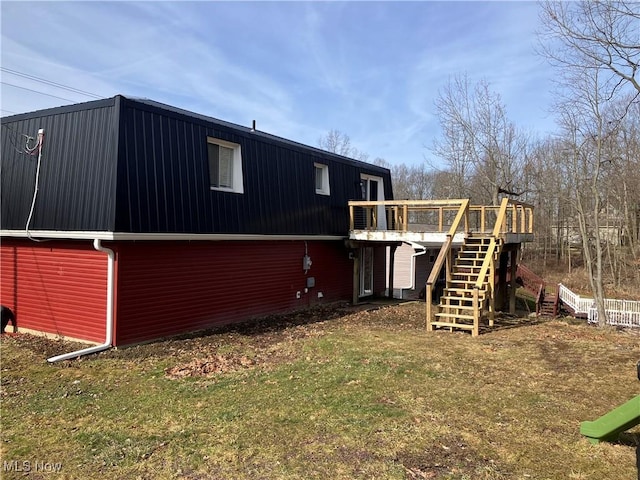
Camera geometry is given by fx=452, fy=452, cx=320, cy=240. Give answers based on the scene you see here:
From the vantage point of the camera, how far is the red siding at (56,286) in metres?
8.30

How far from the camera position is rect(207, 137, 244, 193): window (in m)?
10.1

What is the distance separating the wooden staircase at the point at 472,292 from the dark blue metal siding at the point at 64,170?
280 inches

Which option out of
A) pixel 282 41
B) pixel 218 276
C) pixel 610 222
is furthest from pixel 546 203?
pixel 218 276

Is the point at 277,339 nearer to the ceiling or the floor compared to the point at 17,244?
nearer to the floor

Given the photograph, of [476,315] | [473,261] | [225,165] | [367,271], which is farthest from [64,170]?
[367,271]

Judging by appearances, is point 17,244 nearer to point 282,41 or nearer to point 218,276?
point 218,276

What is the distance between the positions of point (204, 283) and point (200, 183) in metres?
2.16

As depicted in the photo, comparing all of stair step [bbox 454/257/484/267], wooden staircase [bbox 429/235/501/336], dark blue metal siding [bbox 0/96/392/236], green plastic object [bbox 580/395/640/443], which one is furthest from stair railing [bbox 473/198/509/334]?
green plastic object [bbox 580/395/640/443]

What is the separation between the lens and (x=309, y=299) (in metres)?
13.5

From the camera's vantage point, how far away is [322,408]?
→ 518cm

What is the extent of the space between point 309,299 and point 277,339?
14.8 feet

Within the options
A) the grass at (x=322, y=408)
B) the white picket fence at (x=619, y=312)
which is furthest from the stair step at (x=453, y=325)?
the white picket fence at (x=619, y=312)

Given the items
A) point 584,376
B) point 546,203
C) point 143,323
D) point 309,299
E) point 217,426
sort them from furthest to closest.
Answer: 1. point 546,203
2. point 309,299
3. point 143,323
4. point 584,376
5. point 217,426

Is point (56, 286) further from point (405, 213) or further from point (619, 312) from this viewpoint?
point (619, 312)
